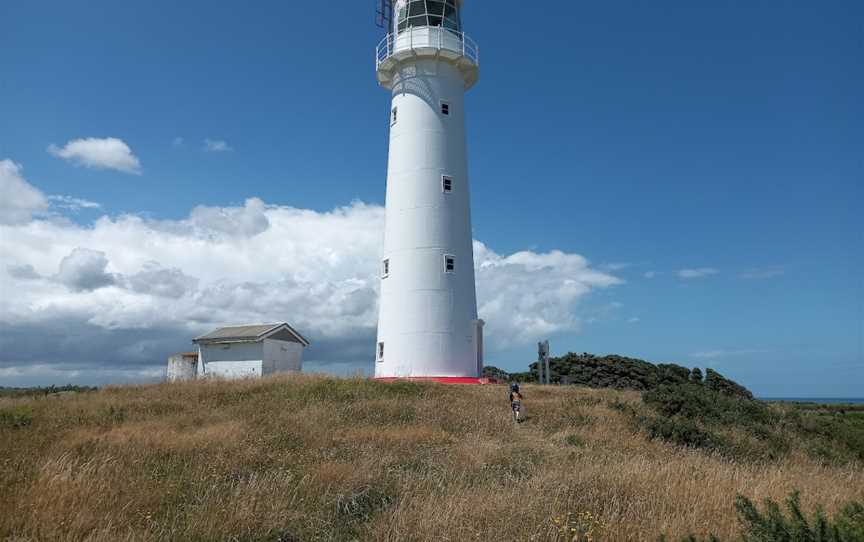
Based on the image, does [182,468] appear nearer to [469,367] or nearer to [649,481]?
[649,481]

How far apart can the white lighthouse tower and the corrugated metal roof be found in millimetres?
5490

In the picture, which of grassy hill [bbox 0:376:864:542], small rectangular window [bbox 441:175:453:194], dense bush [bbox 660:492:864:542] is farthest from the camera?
small rectangular window [bbox 441:175:453:194]

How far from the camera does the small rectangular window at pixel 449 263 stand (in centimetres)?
2142

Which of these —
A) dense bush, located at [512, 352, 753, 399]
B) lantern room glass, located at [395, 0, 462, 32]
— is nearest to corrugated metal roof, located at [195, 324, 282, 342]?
lantern room glass, located at [395, 0, 462, 32]

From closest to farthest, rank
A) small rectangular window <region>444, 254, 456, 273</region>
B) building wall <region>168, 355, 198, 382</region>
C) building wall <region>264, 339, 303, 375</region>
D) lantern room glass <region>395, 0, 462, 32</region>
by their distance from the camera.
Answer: small rectangular window <region>444, 254, 456, 273</region>
lantern room glass <region>395, 0, 462, 32</region>
building wall <region>264, 339, 303, 375</region>
building wall <region>168, 355, 198, 382</region>

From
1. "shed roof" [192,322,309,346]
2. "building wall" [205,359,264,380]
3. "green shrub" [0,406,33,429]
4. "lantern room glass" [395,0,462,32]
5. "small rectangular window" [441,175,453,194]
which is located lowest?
"green shrub" [0,406,33,429]

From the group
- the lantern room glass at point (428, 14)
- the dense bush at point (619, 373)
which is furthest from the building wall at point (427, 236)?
the dense bush at point (619, 373)

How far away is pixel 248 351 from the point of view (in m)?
24.0

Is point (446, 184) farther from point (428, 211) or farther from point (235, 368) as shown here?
point (235, 368)

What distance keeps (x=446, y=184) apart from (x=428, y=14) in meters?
7.03

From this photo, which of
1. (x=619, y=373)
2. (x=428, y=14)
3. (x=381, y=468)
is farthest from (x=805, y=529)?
(x=619, y=373)

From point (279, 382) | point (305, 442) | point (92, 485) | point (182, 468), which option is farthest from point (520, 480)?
point (279, 382)

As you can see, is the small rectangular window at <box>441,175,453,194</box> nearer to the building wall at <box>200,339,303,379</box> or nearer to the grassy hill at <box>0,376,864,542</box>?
the grassy hill at <box>0,376,864,542</box>

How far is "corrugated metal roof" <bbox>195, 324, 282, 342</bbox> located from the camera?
78.2 feet
